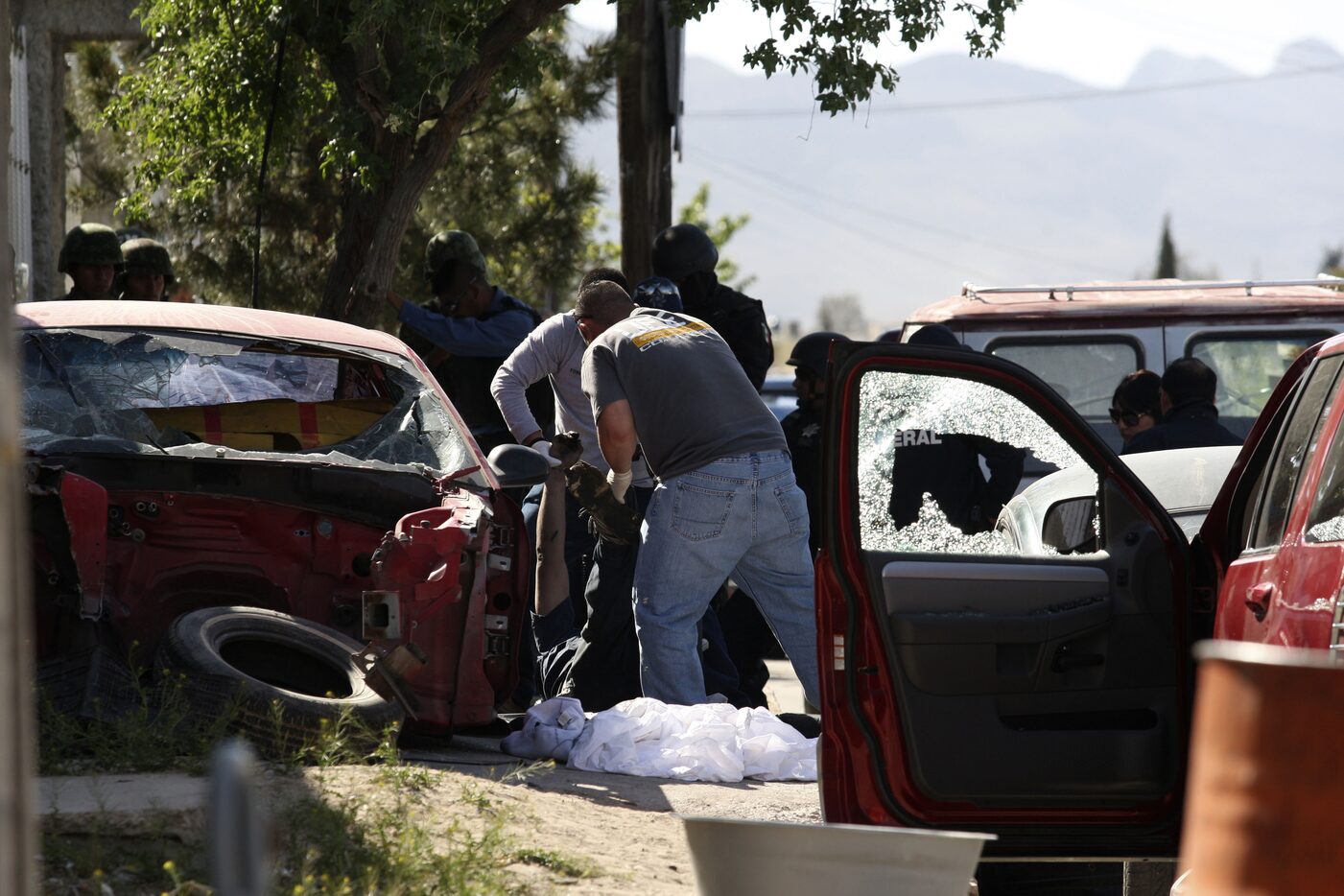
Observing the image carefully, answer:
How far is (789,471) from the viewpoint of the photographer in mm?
6867

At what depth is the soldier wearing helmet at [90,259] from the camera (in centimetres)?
862

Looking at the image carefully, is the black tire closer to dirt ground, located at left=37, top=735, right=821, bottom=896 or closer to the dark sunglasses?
dirt ground, located at left=37, top=735, right=821, bottom=896

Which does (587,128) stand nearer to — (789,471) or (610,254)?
(789,471)

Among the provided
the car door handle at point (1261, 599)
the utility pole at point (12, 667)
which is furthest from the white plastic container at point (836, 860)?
the utility pole at point (12, 667)

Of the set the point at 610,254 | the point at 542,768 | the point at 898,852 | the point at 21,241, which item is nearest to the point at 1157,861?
the point at 898,852

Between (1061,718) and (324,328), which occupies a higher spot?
(324,328)

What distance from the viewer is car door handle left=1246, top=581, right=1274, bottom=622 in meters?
3.84

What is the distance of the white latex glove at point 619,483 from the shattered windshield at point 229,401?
583 mm

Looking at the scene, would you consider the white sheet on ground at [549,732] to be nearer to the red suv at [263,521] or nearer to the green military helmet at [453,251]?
the red suv at [263,521]

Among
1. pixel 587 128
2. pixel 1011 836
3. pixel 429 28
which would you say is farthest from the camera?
pixel 587 128

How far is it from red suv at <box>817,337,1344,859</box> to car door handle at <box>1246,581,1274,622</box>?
0.37 meters

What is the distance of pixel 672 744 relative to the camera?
652 cm

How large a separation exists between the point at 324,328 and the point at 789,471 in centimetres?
198

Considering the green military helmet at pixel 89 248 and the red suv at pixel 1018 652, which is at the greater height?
the green military helmet at pixel 89 248
